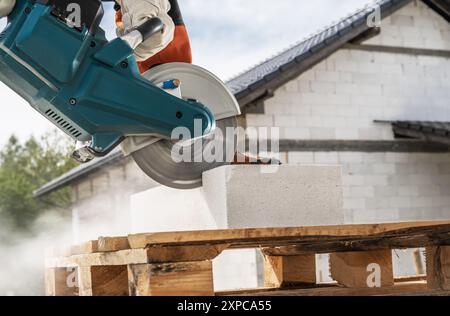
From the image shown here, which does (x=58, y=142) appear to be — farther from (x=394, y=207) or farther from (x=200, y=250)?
(x=200, y=250)

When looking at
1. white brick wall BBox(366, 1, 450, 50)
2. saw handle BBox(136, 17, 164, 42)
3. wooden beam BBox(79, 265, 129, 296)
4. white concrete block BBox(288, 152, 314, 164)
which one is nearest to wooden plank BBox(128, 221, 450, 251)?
wooden beam BBox(79, 265, 129, 296)

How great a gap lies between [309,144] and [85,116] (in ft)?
24.2

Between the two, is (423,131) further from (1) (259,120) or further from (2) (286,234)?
(2) (286,234)

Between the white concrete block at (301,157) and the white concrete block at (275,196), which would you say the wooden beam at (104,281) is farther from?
the white concrete block at (301,157)

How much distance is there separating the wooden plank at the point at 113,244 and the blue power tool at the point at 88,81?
960 mm

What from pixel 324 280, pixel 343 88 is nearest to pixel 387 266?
pixel 324 280

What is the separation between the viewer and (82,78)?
3.78 metres

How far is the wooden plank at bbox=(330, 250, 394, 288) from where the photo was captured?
3.75 meters

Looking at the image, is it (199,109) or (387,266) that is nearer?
(387,266)

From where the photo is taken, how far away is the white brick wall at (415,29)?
40.2 feet

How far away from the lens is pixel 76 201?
1519 centimetres

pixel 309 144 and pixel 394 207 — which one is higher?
pixel 309 144
